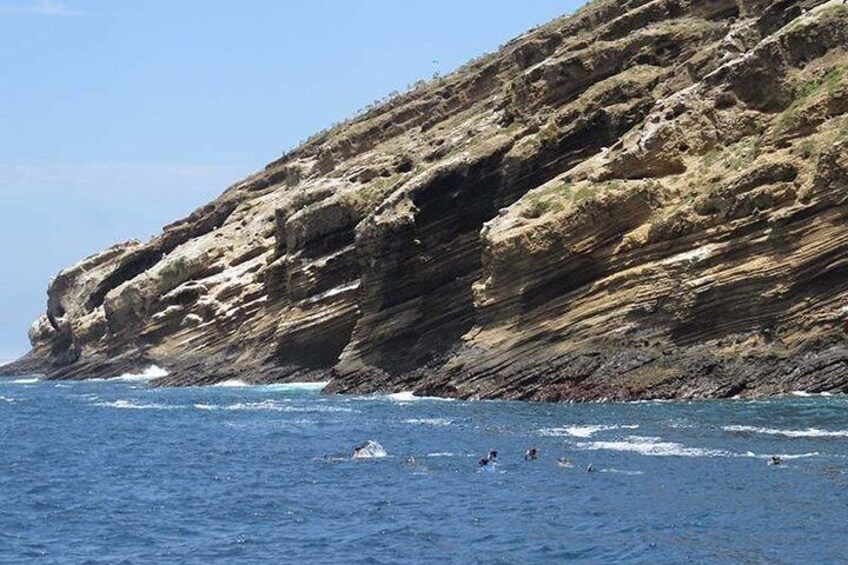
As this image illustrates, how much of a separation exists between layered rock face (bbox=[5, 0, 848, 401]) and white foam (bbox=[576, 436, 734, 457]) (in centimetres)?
1184

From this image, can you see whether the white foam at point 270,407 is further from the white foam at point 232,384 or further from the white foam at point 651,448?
the white foam at point 651,448

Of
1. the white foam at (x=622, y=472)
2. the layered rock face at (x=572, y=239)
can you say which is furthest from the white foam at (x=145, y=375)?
the white foam at (x=622, y=472)

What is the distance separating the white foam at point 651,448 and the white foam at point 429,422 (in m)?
11.1

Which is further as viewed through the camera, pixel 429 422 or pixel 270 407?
pixel 270 407

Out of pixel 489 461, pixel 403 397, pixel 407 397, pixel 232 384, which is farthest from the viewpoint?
pixel 232 384

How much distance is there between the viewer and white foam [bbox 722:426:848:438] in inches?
1736

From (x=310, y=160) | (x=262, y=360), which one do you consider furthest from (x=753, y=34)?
(x=310, y=160)

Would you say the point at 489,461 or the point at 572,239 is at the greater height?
the point at 572,239

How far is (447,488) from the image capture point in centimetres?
3947

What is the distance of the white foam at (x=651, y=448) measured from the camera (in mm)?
42406

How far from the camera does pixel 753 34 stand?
73375 mm

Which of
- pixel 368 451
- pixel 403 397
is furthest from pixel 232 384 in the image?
pixel 368 451

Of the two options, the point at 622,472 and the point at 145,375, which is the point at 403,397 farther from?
the point at 145,375

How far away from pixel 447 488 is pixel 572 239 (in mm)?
28340
